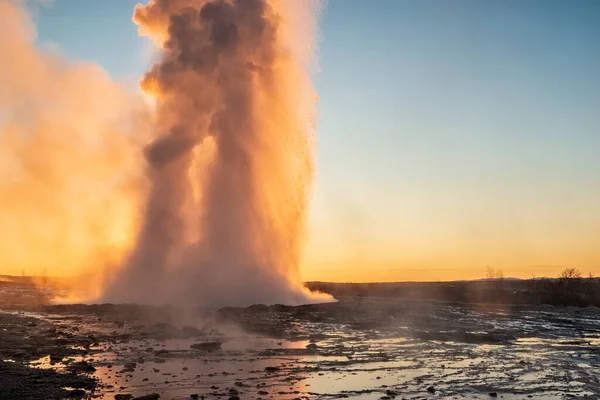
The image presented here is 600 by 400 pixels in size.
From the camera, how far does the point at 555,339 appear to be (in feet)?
103

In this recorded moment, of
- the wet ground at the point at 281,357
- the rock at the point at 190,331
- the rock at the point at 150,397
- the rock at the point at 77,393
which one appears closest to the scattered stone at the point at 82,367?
the wet ground at the point at 281,357

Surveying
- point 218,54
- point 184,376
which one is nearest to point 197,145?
point 218,54

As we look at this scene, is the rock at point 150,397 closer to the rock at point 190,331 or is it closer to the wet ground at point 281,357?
the wet ground at point 281,357

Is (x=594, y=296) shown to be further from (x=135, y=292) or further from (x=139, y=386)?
(x=139, y=386)

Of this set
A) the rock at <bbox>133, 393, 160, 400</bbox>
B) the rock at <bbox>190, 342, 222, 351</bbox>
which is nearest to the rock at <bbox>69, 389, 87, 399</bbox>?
the rock at <bbox>133, 393, 160, 400</bbox>

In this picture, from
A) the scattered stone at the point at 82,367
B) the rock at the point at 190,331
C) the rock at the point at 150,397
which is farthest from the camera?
the rock at the point at 190,331

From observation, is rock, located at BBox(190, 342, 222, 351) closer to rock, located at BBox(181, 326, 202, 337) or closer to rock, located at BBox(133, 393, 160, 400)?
rock, located at BBox(181, 326, 202, 337)

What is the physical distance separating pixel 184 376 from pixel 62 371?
157 inches

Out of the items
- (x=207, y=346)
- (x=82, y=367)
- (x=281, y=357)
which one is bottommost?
(x=281, y=357)

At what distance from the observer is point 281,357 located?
22.0 meters

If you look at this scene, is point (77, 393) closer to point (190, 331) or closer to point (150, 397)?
point (150, 397)

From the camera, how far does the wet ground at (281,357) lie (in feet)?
52.1

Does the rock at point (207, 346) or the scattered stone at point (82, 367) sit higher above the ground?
the scattered stone at point (82, 367)

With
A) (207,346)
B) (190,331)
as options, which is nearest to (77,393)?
(207,346)
